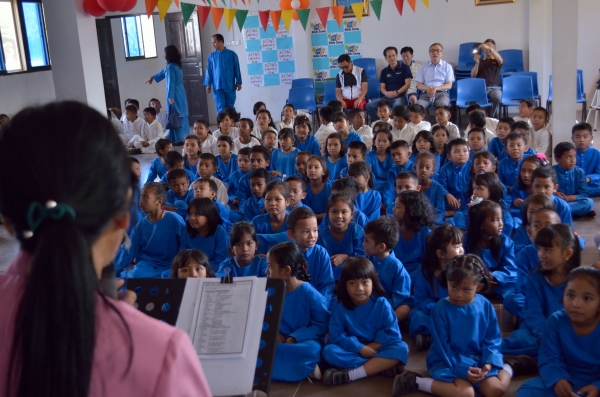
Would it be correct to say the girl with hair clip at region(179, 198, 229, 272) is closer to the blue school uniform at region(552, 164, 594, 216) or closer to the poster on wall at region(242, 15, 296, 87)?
the blue school uniform at region(552, 164, 594, 216)

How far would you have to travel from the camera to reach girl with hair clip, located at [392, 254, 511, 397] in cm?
229

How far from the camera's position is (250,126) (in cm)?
595

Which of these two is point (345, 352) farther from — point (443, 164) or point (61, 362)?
point (443, 164)

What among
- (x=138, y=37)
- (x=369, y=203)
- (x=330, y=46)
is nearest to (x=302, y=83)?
(x=330, y=46)

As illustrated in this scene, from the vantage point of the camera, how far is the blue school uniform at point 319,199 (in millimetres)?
4203

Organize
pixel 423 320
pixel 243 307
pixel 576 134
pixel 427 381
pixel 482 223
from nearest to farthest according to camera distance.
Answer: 1. pixel 243 307
2. pixel 427 381
3. pixel 423 320
4. pixel 482 223
5. pixel 576 134

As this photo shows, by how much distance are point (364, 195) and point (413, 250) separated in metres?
0.82

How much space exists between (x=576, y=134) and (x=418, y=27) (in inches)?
160

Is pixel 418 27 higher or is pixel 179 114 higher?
pixel 418 27

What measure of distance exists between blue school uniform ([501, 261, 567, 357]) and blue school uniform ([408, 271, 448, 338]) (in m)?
0.33

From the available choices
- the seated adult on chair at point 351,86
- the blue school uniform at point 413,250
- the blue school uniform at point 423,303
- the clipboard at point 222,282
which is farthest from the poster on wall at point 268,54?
the clipboard at point 222,282

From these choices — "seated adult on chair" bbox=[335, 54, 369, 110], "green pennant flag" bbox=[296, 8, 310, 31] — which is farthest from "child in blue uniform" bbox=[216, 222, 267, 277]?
"green pennant flag" bbox=[296, 8, 310, 31]

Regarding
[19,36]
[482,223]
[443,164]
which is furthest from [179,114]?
[482,223]

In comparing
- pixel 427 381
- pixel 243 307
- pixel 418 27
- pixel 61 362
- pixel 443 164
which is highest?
pixel 418 27
